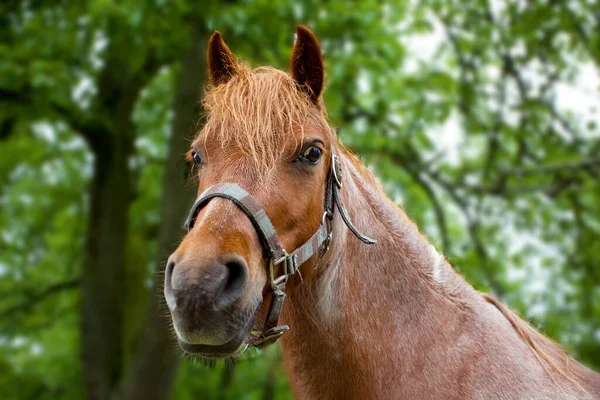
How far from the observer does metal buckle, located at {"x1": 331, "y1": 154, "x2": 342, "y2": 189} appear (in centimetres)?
308

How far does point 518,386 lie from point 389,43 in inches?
226

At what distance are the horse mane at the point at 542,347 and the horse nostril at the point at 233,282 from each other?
4.99ft

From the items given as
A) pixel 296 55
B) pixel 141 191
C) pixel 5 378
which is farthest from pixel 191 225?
pixel 5 378

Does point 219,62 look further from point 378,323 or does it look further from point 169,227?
point 169,227

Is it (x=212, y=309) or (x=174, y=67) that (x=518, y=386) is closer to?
(x=212, y=309)

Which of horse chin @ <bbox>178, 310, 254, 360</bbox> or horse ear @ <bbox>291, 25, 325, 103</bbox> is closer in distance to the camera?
horse chin @ <bbox>178, 310, 254, 360</bbox>

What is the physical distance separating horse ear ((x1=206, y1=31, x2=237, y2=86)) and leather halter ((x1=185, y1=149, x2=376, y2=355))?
783 mm

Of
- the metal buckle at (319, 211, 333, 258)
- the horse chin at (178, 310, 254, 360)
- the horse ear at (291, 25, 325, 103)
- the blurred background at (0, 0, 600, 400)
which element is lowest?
the horse chin at (178, 310, 254, 360)

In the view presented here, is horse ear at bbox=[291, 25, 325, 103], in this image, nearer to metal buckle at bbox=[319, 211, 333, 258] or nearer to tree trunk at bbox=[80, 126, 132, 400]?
metal buckle at bbox=[319, 211, 333, 258]

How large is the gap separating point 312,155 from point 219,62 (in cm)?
87

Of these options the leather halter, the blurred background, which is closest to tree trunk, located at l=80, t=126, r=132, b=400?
the blurred background

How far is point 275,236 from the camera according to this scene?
2.75 meters

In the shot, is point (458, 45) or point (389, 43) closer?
point (389, 43)

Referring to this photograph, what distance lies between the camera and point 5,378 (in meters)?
12.8
